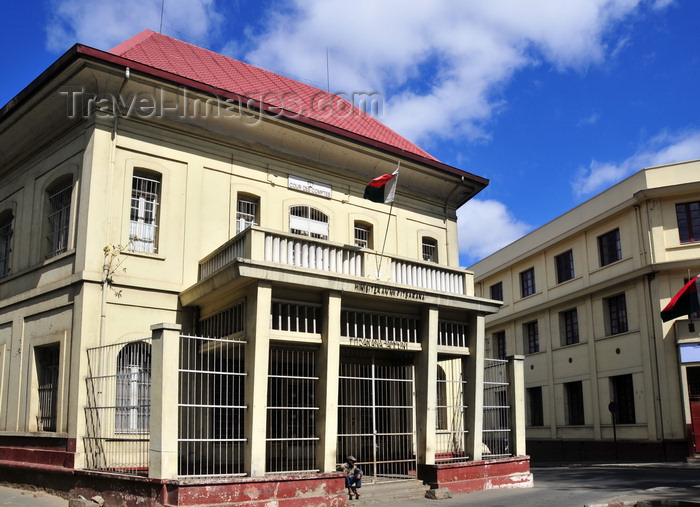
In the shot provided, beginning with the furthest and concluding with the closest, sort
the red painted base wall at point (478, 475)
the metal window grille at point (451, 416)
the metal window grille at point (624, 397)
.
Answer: the metal window grille at point (624, 397), the metal window grille at point (451, 416), the red painted base wall at point (478, 475)

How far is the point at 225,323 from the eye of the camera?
46.2ft

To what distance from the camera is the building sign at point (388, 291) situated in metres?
14.0

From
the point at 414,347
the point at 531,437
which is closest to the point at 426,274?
the point at 414,347

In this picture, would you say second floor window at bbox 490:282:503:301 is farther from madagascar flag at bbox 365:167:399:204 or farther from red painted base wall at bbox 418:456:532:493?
madagascar flag at bbox 365:167:399:204

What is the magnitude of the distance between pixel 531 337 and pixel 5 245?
80.7 feet

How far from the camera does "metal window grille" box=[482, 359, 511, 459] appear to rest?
1661cm

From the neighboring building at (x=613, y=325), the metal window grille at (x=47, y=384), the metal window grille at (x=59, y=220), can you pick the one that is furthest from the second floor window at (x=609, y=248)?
the metal window grille at (x=47, y=384)

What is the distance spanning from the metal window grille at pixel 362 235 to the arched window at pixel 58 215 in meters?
7.29

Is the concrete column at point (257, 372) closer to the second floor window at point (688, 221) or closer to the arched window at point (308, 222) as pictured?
the arched window at point (308, 222)

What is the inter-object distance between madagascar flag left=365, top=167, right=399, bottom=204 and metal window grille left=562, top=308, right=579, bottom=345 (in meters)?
17.9

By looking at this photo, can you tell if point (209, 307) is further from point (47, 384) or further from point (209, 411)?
point (47, 384)

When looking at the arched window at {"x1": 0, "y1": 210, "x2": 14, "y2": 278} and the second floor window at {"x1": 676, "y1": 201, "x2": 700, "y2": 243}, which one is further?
the second floor window at {"x1": 676, "y1": 201, "x2": 700, "y2": 243}

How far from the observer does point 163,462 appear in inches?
439

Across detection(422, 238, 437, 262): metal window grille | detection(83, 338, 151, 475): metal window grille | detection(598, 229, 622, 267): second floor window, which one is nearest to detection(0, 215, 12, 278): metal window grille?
detection(83, 338, 151, 475): metal window grille
